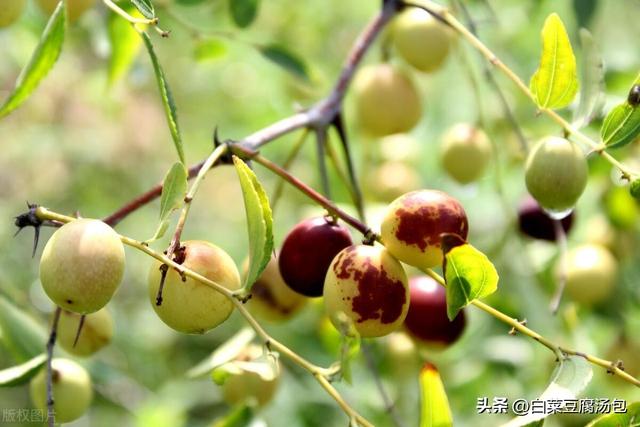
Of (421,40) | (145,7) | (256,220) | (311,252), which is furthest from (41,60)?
(421,40)

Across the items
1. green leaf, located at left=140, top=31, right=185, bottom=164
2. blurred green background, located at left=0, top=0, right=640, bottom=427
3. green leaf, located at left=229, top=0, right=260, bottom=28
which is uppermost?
green leaf, located at left=140, top=31, right=185, bottom=164

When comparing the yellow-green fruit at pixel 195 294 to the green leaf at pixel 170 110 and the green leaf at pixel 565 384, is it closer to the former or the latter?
the green leaf at pixel 170 110

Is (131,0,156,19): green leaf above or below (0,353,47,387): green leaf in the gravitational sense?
above

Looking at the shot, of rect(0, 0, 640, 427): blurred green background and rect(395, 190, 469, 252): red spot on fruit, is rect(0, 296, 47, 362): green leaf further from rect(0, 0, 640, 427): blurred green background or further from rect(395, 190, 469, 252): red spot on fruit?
rect(395, 190, 469, 252): red spot on fruit

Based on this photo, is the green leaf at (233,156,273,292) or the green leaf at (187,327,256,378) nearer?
the green leaf at (233,156,273,292)

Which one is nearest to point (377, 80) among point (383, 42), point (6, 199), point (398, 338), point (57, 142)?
point (383, 42)

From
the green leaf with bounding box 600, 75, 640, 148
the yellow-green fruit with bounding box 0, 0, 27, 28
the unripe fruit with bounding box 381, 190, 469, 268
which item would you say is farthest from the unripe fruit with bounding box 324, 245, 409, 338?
the yellow-green fruit with bounding box 0, 0, 27, 28

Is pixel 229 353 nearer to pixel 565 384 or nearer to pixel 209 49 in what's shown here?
pixel 565 384
